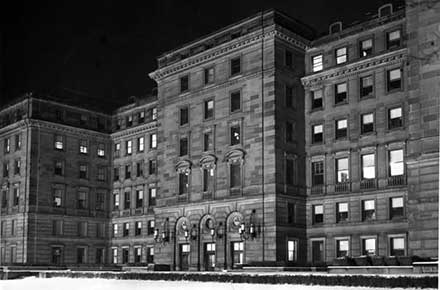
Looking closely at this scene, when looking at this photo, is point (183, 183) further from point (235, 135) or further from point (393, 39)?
point (393, 39)

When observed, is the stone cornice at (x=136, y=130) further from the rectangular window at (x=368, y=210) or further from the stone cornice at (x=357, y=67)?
the rectangular window at (x=368, y=210)

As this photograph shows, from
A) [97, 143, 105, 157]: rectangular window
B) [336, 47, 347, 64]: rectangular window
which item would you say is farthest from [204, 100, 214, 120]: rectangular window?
[97, 143, 105, 157]: rectangular window

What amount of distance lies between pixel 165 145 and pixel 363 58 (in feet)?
67.6

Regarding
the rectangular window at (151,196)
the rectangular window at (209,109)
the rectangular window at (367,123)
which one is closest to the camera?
the rectangular window at (367,123)

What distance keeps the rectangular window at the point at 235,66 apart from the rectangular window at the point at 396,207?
1688cm

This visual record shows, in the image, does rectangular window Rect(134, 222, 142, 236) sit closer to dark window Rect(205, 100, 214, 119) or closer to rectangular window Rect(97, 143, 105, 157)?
rectangular window Rect(97, 143, 105, 157)

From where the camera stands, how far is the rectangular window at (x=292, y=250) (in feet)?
183

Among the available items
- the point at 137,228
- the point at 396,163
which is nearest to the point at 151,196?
the point at 137,228

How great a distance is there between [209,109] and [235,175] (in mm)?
6948

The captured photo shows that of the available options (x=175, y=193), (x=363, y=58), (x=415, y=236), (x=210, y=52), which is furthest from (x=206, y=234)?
(x=415, y=236)

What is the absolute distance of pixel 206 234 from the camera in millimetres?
59688

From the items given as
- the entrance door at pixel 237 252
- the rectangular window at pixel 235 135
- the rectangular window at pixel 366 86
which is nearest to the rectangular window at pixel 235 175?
the rectangular window at pixel 235 135

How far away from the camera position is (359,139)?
55.3m

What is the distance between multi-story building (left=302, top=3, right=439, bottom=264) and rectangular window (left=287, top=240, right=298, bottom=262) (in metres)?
1.42
